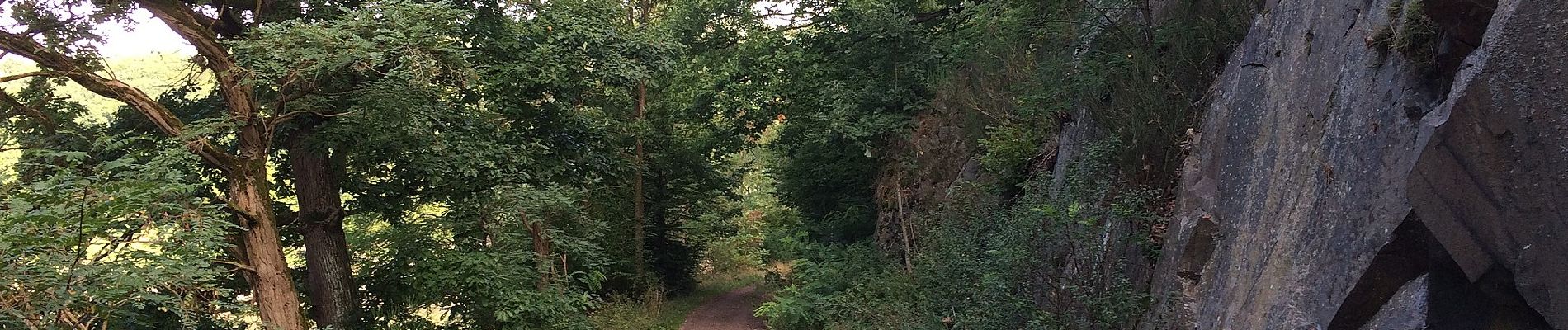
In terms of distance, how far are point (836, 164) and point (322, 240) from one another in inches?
375

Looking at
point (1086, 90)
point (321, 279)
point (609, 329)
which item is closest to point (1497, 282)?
point (1086, 90)

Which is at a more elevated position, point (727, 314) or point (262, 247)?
point (262, 247)

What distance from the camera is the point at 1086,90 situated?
7.52m

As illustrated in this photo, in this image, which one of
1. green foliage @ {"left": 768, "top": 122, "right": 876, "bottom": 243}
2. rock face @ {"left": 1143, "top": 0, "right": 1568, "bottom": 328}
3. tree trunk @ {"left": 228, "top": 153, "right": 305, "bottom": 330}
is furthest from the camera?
green foliage @ {"left": 768, "top": 122, "right": 876, "bottom": 243}

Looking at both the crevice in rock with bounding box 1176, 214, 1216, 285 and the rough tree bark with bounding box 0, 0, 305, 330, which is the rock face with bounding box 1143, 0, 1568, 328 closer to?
the crevice in rock with bounding box 1176, 214, 1216, 285

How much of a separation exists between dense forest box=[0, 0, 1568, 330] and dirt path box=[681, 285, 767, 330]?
2.58m

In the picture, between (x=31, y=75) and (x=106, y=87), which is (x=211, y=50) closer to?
(x=106, y=87)

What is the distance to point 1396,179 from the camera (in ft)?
12.1

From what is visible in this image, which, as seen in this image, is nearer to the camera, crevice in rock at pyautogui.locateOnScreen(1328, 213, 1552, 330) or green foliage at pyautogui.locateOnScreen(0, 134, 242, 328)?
crevice in rock at pyautogui.locateOnScreen(1328, 213, 1552, 330)

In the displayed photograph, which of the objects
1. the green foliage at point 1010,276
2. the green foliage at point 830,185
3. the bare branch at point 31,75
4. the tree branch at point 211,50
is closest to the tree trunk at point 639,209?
the green foliage at point 830,185

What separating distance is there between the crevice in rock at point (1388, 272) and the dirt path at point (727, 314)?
13621 millimetres

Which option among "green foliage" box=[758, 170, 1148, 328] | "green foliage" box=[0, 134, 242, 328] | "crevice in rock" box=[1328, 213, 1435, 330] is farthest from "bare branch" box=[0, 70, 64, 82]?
"crevice in rock" box=[1328, 213, 1435, 330]

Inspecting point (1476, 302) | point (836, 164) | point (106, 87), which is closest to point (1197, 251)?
point (1476, 302)

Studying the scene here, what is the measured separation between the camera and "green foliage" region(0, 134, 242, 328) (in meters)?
5.81
